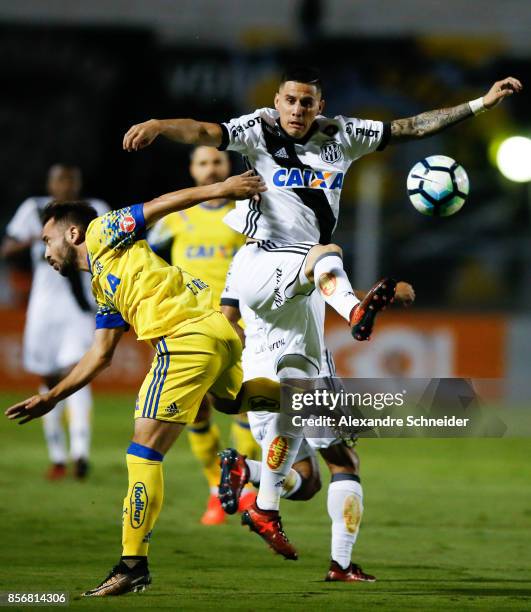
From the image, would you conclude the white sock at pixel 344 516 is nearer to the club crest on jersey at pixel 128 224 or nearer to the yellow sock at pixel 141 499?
the yellow sock at pixel 141 499

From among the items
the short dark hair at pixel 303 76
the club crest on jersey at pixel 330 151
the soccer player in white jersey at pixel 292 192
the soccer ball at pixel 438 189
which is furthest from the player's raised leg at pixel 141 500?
the short dark hair at pixel 303 76

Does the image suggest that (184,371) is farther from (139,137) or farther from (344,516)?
(344,516)

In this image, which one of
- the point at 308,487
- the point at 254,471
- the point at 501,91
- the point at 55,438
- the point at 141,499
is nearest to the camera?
the point at 141,499

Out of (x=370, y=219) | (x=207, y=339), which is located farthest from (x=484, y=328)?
(x=207, y=339)

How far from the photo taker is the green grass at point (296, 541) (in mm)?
5500

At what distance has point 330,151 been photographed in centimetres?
626

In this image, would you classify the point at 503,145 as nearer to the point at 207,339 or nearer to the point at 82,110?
the point at 82,110

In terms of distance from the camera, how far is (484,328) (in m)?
17.3

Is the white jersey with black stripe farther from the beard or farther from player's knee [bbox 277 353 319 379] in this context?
the beard

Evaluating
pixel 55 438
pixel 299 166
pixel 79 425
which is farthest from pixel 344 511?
pixel 55 438

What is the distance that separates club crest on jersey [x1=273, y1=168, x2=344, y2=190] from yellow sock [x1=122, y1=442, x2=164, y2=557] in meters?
1.65

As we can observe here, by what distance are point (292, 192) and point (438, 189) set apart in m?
0.75

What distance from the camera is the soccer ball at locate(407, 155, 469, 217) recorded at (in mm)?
6211

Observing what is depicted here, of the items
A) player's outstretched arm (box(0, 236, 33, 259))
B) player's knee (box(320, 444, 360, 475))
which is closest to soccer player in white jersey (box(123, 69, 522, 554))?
player's knee (box(320, 444, 360, 475))
